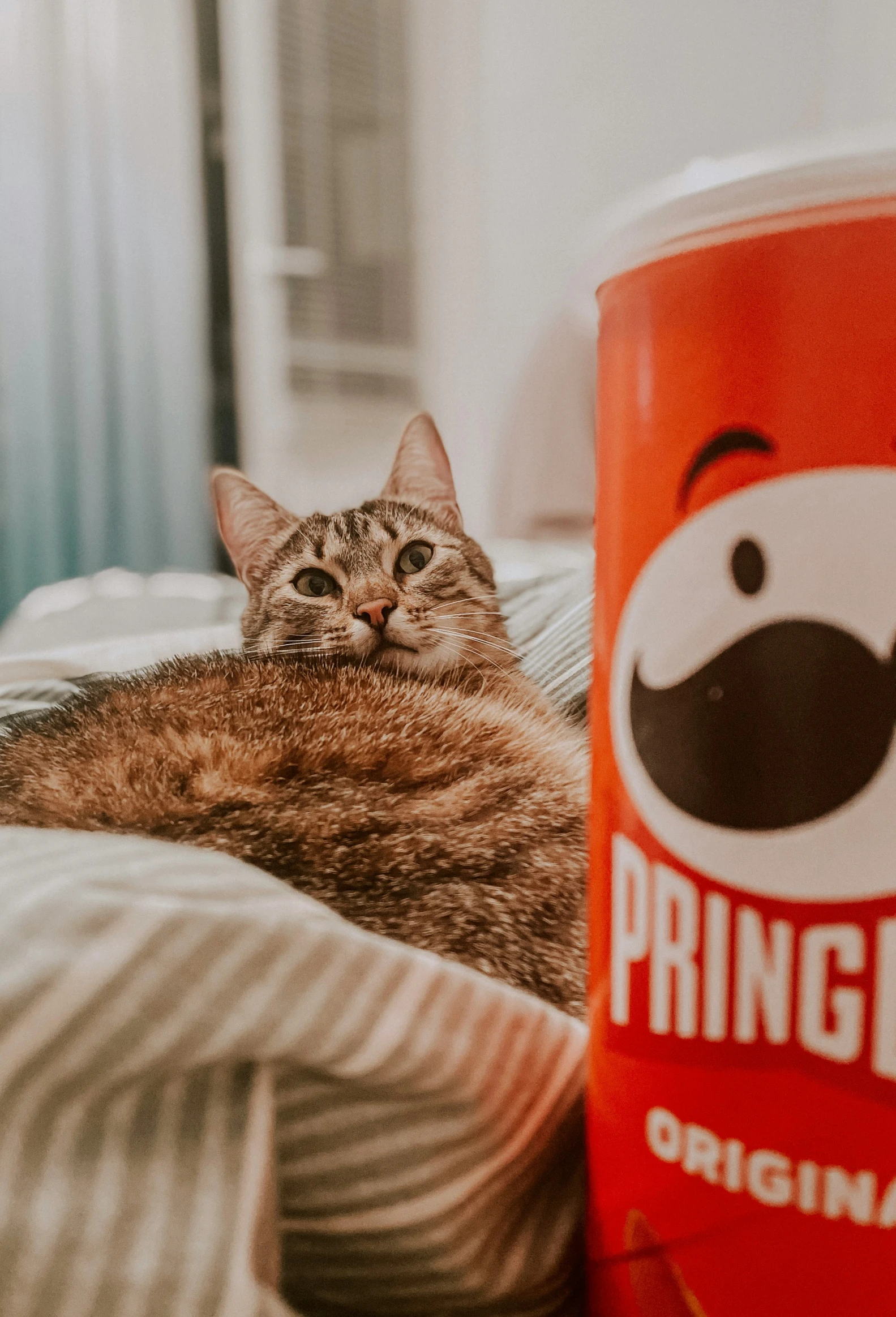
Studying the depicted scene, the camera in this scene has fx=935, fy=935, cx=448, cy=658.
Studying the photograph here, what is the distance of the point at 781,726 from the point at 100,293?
2545 mm

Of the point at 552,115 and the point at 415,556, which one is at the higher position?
the point at 552,115

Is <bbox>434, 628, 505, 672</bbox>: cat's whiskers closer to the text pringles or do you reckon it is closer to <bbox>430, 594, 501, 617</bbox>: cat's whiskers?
<bbox>430, 594, 501, 617</bbox>: cat's whiskers

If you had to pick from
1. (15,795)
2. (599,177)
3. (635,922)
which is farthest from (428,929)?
(599,177)

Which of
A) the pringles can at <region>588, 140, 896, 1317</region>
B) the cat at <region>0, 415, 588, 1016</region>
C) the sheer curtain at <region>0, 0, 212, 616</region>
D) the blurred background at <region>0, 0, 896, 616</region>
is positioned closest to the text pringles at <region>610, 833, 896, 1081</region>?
the pringles can at <region>588, 140, 896, 1317</region>

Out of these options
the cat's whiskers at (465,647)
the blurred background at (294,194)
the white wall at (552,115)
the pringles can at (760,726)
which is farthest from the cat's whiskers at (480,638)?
the white wall at (552,115)

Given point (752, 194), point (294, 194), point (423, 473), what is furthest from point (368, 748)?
point (294, 194)

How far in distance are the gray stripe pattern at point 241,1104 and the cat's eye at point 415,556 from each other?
200 millimetres

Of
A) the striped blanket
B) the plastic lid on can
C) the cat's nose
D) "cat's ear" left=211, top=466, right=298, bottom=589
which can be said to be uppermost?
the plastic lid on can

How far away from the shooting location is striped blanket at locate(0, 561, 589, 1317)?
28 centimetres

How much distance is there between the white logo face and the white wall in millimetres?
2210

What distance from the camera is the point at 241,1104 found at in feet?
1.00

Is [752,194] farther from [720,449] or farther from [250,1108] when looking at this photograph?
[250,1108]

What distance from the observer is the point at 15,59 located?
2219mm

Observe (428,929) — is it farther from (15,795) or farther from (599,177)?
(599,177)
